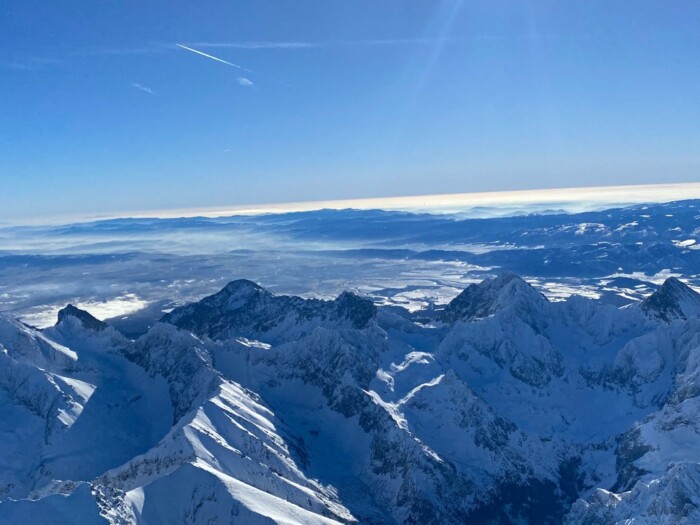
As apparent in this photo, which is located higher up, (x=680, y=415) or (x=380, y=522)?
(x=680, y=415)

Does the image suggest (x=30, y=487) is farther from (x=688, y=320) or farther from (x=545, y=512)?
(x=688, y=320)

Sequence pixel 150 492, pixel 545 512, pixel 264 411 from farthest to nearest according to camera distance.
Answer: pixel 264 411 → pixel 545 512 → pixel 150 492

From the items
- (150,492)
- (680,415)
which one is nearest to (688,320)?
(680,415)

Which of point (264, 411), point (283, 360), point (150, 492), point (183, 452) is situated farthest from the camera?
point (283, 360)

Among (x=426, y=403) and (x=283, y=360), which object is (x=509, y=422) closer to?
(x=426, y=403)

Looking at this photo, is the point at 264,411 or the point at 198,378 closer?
the point at 264,411

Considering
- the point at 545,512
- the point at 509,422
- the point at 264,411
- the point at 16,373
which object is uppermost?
the point at 16,373
